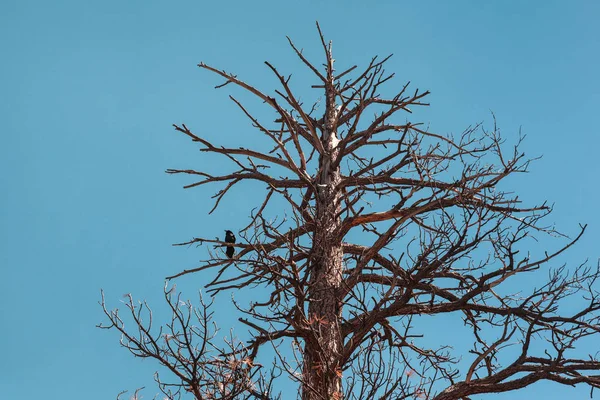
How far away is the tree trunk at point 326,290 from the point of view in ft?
20.7

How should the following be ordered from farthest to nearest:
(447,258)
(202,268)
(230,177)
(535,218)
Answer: (230,177), (202,268), (535,218), (447,258)

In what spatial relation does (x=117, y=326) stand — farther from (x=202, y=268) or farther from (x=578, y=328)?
(x=578, y=328)

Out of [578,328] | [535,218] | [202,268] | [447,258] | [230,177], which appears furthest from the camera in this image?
[230,177]

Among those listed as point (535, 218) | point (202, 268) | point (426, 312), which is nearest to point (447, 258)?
point (426, 312)

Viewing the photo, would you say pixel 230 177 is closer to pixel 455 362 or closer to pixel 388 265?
pixel 388 265

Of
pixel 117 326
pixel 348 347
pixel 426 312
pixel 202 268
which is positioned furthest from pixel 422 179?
pixel 117 326

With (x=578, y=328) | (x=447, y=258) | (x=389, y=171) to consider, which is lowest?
(x=578, y=328)

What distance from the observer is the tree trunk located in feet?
20.7

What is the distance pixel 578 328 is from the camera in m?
7.40

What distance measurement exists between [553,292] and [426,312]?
1.36 meters

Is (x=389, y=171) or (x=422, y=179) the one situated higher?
(x=389, y=171)

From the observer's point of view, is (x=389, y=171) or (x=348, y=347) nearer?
(x=348, y=347)

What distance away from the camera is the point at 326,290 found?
7.76m

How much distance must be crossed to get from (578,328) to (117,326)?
4.93 meters
